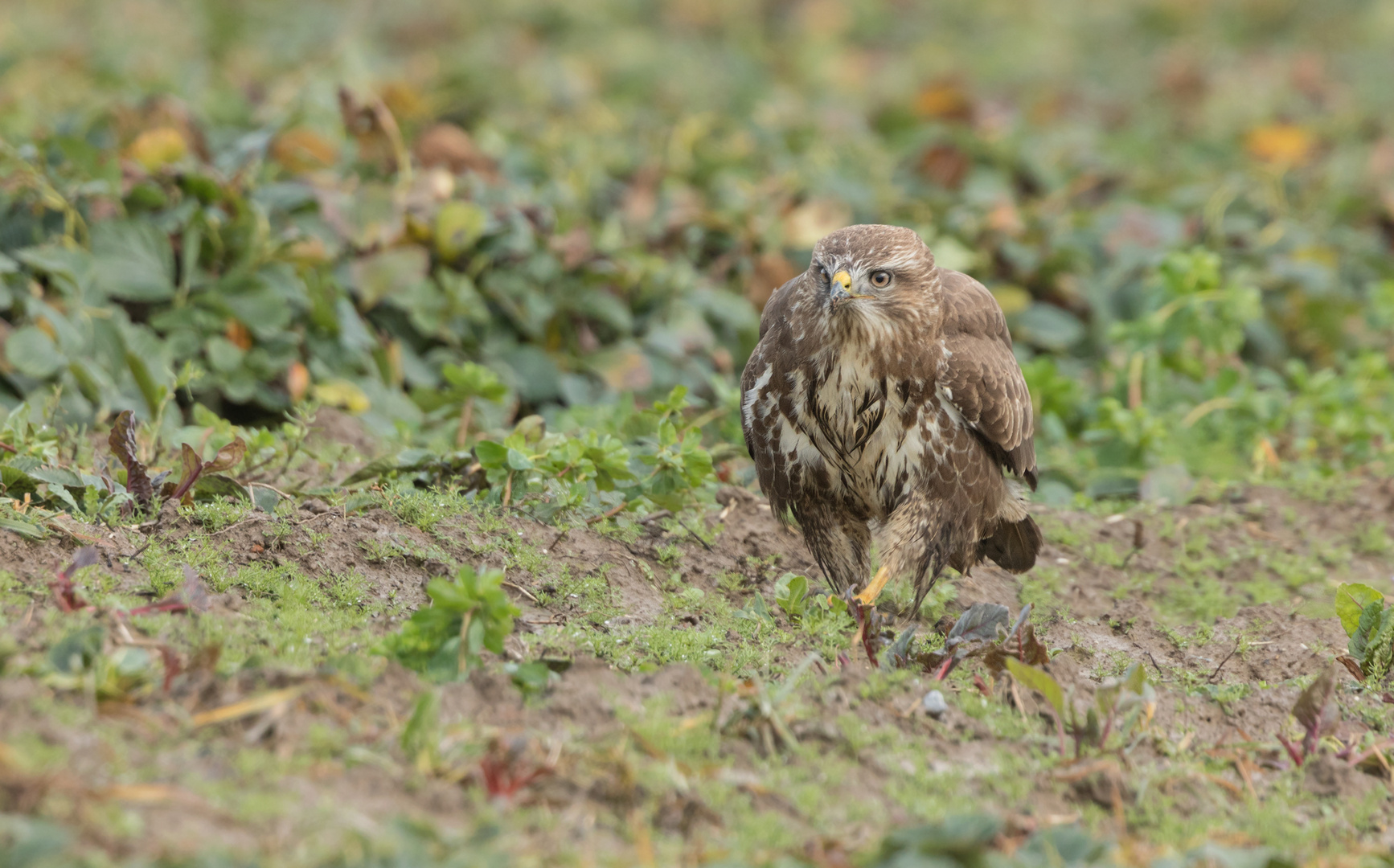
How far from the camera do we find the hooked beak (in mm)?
4363

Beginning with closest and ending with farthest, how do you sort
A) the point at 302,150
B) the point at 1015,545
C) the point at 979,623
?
the point at 979,623, the point at 1015,545, the point at 302,150

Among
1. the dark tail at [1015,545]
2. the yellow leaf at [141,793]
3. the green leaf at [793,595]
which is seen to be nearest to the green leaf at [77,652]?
the yellow leaf at [141,793]

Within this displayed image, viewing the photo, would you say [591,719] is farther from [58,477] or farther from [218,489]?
[58,477]

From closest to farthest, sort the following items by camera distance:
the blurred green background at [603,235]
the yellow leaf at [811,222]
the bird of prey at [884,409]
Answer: the bird of prey at [884,409] → the blurred green background at [603,235] → the yellow leaf at [811,222]

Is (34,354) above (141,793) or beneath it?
beneath

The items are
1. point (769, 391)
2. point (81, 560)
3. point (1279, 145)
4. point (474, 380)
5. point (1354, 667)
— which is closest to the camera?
point (81, 560)

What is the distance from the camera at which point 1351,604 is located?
4.30 meters

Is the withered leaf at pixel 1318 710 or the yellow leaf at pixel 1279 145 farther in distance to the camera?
the yellow leaf at pixel 1279 145

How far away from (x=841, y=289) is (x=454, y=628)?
1.69 m

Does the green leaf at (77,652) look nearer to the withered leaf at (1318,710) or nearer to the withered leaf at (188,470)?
the withered leaf at (188,470)

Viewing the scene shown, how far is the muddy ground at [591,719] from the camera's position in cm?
277

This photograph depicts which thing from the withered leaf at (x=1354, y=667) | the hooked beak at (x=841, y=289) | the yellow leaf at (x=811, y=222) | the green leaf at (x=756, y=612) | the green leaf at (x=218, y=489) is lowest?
the withered leaf at (x=1354, y=667)

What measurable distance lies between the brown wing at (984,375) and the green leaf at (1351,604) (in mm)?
1128

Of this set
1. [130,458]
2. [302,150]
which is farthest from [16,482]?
[302,150]
